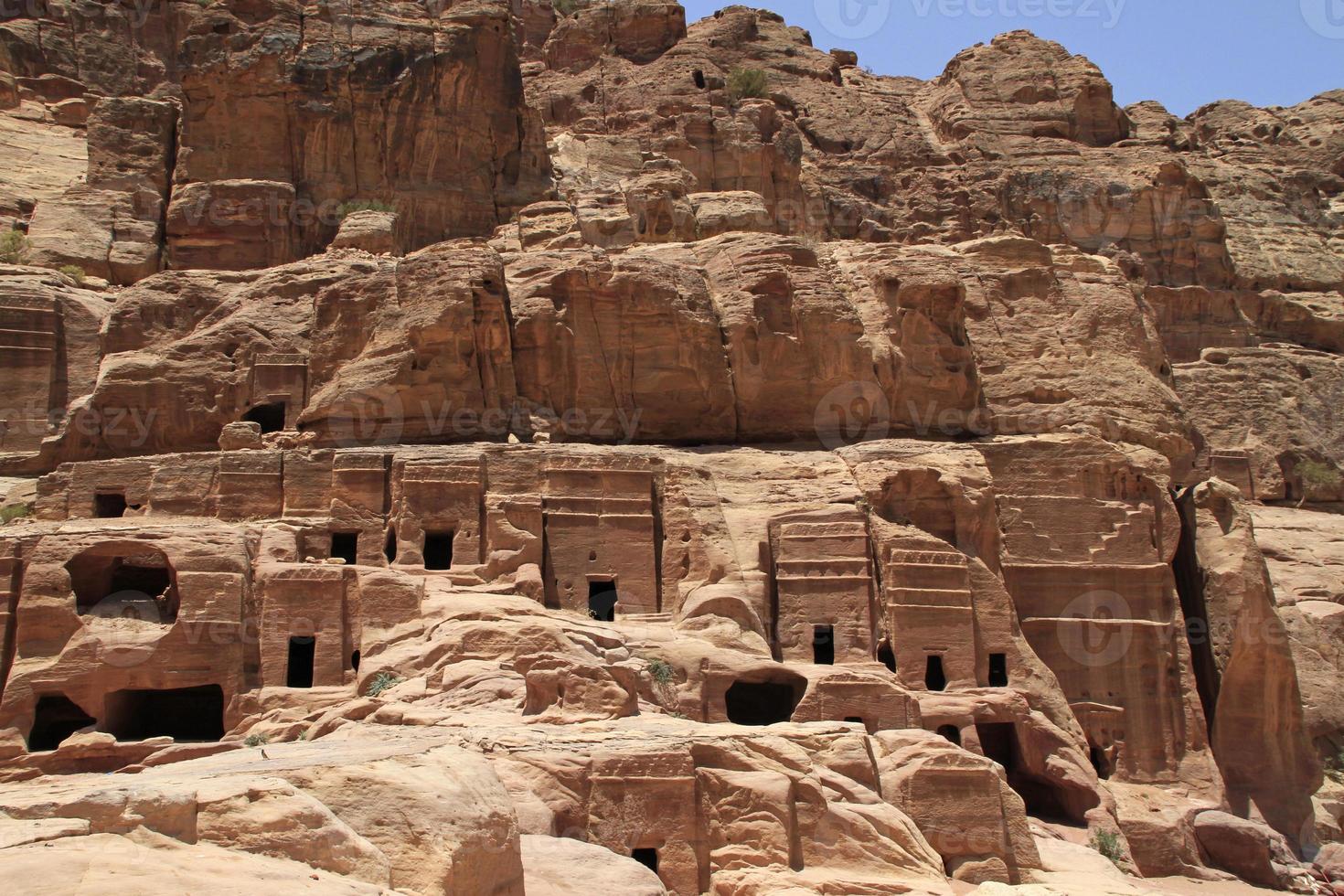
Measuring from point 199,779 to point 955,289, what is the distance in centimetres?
2560

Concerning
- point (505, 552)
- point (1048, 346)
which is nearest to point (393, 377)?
point (505, 552)

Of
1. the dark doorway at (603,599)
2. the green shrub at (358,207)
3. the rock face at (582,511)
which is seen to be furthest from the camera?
the green shrub at (358,207)

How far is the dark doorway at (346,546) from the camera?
2869 centimetres

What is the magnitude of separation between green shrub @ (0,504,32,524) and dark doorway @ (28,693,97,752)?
5.22 metres

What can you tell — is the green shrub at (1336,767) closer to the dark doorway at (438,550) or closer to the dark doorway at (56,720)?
the dark doorway at (438,550)

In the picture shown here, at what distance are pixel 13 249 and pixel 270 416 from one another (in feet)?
34.4

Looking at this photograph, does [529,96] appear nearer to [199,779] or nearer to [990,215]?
[990,215]

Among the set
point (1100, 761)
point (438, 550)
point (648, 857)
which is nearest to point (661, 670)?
point (648, 857)

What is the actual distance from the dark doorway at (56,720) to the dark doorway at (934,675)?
51.3ft

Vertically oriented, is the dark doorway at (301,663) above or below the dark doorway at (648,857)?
above

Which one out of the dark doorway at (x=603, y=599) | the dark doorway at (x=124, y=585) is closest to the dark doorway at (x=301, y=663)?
the dark doorway at (x=124, y=585)

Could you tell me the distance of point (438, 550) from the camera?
30.1 metres

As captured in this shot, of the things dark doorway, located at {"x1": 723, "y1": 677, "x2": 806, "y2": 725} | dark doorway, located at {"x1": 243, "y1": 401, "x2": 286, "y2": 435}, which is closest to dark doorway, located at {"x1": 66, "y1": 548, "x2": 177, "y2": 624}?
dark doorway, located at {"x1": 243, "y1": 401, "x2": 286, "y2": 435}

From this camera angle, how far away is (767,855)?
18.9 meters
